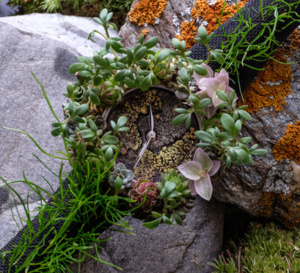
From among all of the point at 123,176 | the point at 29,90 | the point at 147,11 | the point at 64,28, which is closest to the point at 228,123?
the point at 123,176

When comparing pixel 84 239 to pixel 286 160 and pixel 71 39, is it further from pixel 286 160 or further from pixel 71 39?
pixel 71 39

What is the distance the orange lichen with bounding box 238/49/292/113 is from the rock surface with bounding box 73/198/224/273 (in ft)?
1.91

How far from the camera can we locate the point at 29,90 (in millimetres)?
2068

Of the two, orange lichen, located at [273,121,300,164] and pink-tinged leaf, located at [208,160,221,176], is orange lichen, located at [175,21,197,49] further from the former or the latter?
pink-tinged leaf, located at [208,160,221,176]

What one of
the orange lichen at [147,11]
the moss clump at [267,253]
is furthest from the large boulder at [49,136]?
the orange lichen at [147,11]

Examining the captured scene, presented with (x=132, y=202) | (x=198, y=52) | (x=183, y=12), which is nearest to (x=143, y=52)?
(x=198, y=52)

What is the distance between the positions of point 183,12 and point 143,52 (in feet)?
2.56

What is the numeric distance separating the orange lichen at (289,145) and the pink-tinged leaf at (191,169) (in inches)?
20.8

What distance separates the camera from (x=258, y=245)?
1.80 meters

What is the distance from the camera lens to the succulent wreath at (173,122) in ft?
4.22

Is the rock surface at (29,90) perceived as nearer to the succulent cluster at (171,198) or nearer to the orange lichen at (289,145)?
the succulent cluster at (171,198)

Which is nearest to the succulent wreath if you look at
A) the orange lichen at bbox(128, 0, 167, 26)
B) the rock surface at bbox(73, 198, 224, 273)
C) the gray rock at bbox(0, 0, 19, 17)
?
the rock surface at bbox(73, 198, 224, 273)

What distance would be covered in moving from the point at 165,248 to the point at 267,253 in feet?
1.64

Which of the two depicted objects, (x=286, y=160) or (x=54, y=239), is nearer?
(x=54, y=239)
